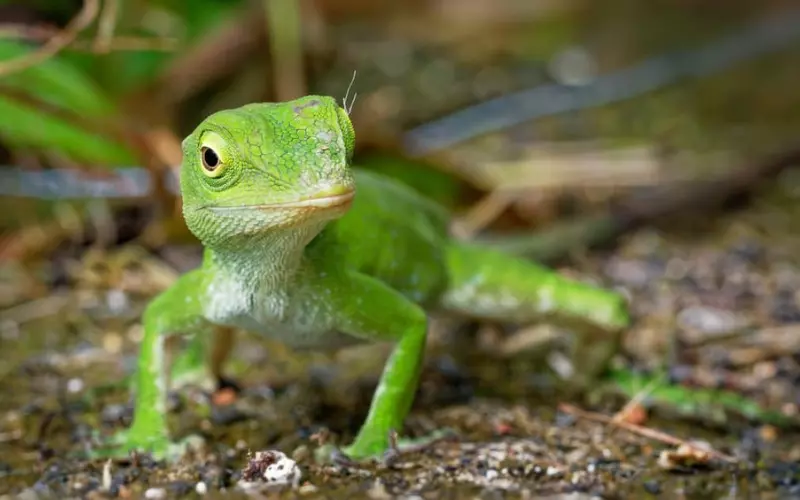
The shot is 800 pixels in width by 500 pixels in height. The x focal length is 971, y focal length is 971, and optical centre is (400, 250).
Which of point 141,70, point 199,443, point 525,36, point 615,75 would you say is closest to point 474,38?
point 525,36

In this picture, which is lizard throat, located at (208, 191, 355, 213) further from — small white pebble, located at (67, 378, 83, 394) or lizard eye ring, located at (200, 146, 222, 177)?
small white pebble, located at (67, 378, 83, 394)

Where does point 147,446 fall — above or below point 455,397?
below

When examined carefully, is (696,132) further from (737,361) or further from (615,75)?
(737,361)

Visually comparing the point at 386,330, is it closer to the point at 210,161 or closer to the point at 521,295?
the point at 210,161

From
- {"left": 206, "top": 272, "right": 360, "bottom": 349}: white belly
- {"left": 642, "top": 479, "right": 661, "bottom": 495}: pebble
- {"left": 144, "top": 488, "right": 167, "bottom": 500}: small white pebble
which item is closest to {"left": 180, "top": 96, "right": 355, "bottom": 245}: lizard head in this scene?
{"left": 206, "top": 272, "right": 360, "bottom": 349}: white belly

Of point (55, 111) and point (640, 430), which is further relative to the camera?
point (55, 111)

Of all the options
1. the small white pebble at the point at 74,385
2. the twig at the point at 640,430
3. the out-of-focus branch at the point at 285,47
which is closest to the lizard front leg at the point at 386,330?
the twig at the point at 640,430

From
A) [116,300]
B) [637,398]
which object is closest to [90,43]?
[116,300]
